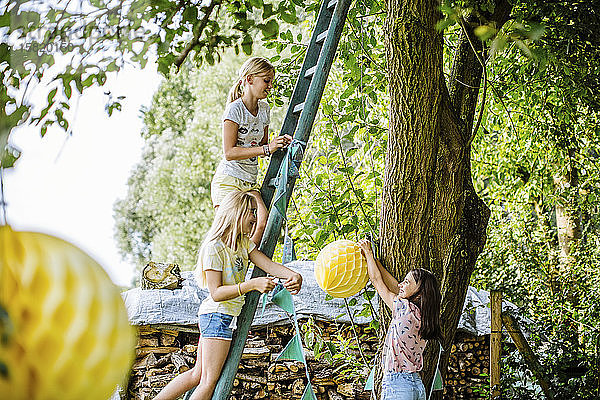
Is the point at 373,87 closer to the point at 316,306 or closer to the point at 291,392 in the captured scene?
the point at 316,306

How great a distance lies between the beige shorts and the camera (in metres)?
2.56

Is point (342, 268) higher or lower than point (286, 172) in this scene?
lower

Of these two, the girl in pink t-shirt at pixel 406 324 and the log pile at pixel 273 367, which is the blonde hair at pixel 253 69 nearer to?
the girl in pink t-shirt at pixel 406 324

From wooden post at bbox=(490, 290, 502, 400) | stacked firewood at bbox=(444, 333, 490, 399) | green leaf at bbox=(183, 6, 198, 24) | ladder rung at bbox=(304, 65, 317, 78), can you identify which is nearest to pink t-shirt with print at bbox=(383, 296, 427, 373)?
ladder rung at bbox=(304, 65, 317, 78)

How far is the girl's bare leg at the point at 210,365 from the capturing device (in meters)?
2.31

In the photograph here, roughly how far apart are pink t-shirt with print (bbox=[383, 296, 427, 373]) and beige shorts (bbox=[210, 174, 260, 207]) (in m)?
0.77

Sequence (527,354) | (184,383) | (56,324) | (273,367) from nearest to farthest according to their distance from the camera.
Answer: (56,324) → (184,383) → (527,354) → (273,367)

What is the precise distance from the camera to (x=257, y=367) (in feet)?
17.3

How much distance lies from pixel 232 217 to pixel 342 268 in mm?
483

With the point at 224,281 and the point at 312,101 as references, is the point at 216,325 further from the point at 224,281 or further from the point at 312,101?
the point at 312,101

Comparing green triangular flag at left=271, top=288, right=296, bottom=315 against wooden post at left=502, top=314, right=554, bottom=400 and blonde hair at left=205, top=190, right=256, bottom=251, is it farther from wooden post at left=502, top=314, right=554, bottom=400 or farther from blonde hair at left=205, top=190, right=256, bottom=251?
wooden post at left=502, top=314, right=554, bottom=400

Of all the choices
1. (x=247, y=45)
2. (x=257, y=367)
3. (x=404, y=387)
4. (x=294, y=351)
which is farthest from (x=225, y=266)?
(x=257, y=367)

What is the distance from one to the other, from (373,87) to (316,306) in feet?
6.87

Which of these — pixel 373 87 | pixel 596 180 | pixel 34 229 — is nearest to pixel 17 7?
pixel 34 229
